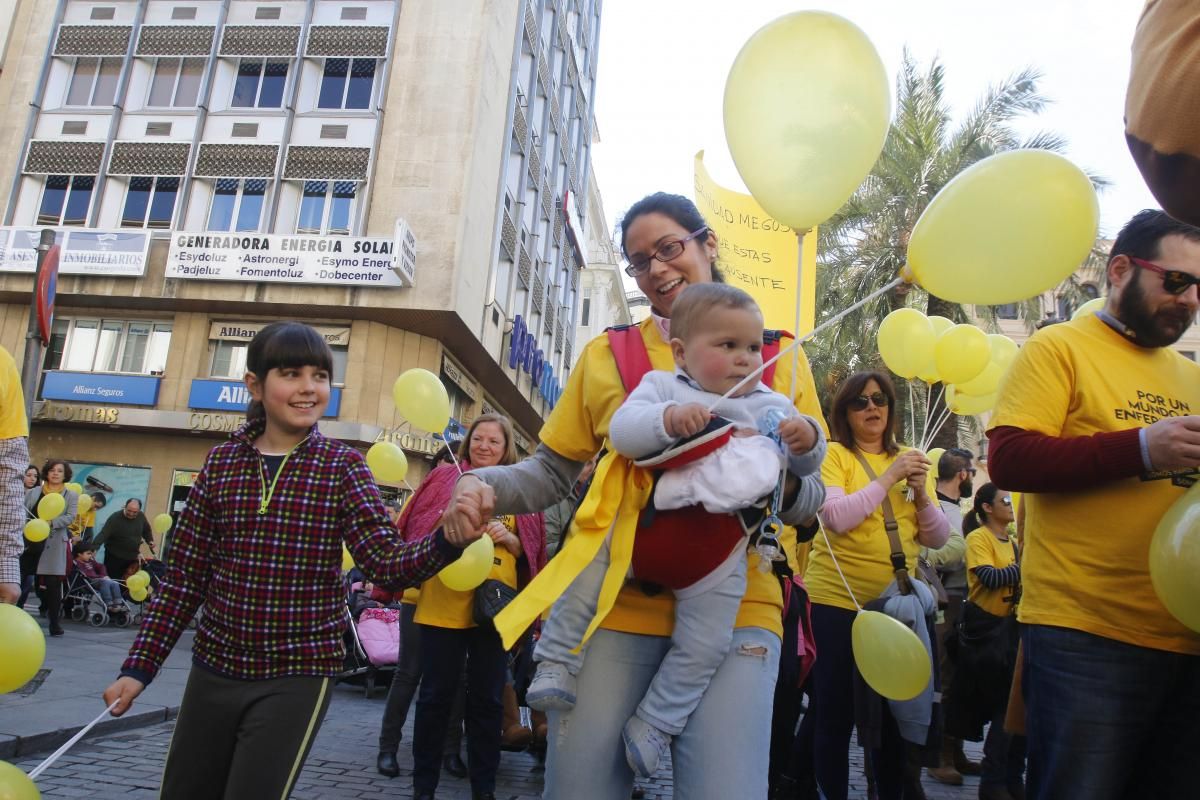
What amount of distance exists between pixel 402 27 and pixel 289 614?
76.9 feet

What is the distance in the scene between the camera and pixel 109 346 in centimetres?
2280

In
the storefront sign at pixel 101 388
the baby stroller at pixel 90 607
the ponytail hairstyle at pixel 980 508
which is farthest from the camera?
the storefront sign at pixel 101 388

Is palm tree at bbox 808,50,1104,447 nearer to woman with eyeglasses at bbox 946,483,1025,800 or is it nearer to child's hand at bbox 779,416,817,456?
woman with eyeglasses at bbox 946,483,1025,800

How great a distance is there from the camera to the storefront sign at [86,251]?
2184 centimetres

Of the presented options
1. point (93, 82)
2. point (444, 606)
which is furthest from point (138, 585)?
point (93, 82)

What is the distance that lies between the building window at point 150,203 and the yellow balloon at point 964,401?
22.0 metres

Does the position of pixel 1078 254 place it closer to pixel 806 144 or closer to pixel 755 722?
pixel 806 144

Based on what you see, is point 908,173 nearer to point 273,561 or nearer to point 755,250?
point 755,250

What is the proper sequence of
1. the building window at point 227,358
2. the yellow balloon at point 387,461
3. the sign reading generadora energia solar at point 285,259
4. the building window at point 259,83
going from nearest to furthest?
1. the yellow balloon at point 387,461
2. the sign reading generadora energia solar at point 285,259
3. the building window at point 227,358
4. the building window at point 259,83

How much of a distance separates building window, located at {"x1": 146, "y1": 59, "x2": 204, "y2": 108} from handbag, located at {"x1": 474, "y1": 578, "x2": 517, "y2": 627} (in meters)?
23.2

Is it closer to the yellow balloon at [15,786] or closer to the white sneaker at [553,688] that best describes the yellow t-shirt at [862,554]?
the white sneaker at [553,688]

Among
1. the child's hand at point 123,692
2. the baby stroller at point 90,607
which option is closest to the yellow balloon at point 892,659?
the child's hand at point 123,692

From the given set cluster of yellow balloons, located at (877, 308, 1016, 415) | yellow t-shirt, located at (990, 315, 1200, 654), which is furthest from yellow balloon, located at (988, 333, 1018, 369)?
yellow t-shirt, located at (990, 315, 1200, 654)

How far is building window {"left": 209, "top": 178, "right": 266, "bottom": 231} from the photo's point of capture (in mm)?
22562
